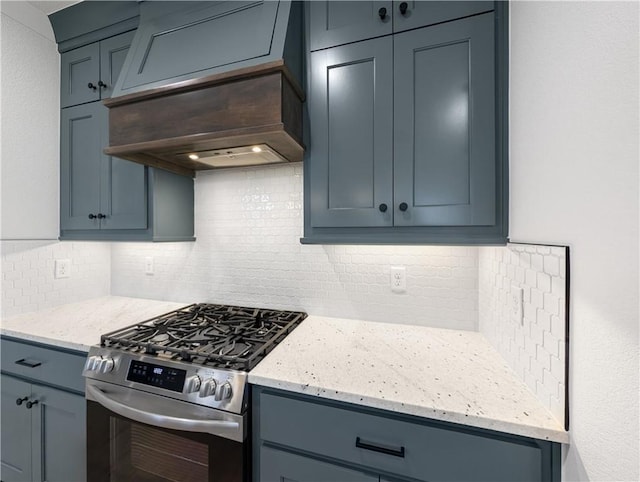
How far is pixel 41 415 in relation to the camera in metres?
1.34

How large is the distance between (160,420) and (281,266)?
0.89m

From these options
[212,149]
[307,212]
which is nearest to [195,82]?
[212,149]

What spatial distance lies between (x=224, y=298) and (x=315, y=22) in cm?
157

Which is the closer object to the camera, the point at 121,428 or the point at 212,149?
the point at 121,428

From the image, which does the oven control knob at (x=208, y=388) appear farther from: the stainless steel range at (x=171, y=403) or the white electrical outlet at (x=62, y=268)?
the white electrical outlet at (x=62, y=268)

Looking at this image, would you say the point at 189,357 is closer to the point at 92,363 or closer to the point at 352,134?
the point at 92,363

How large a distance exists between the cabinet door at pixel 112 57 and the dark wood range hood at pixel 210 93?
22 centimetres

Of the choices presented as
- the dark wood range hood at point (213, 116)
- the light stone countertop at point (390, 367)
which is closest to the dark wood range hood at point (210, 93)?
the dark wood range hood at point (213, 116)

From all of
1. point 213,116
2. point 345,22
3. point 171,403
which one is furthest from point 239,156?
point 171,403

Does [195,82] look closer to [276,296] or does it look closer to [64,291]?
[276,296]

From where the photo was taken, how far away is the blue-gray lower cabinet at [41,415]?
4.12 feet

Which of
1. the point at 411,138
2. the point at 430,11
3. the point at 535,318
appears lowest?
the point at 535,318

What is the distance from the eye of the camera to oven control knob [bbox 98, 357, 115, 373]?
1121 millimetres

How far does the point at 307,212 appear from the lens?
126 cm
